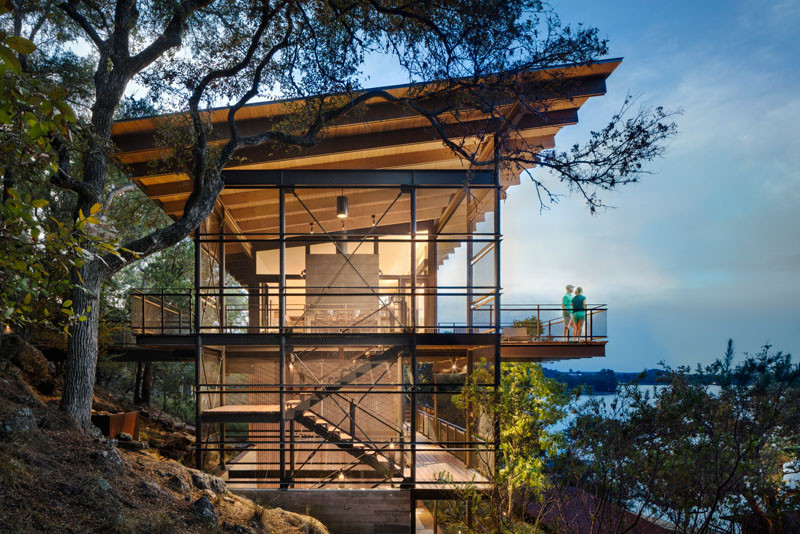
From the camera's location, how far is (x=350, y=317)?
12422 millimetres

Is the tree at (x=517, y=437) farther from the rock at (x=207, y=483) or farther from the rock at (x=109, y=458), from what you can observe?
the rock at (x=109, y=458)

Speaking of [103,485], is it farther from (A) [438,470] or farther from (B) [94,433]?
(A) [438,470]

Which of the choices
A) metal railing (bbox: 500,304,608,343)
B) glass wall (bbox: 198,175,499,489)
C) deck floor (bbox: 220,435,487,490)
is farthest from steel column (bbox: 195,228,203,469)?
metal railing (bbox: 500,304,608,343)

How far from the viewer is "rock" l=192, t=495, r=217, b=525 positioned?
20.6 ft

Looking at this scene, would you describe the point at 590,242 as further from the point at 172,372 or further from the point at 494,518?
the point at 494,518

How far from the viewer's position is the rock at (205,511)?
6.27 metres

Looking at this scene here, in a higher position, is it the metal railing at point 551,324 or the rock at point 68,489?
the metal railing at point 551,324

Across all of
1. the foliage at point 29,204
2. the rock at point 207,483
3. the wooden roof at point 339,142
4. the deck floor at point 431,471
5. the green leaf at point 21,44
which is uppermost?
the wooden roof at point 339,142

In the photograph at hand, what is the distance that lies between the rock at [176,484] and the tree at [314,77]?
187 centimetres

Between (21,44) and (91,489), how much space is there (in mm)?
5240

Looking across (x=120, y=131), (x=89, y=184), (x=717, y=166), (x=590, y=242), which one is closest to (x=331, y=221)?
(x=120, y=131)

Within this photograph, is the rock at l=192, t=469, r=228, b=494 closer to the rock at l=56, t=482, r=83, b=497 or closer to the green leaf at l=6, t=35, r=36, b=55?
the rock at l=56, t=482, r=83, b=497

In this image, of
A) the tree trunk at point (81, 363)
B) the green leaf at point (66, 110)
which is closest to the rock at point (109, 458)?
the tree trunk at point (81, 363)

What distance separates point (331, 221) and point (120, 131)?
6.44 metres
